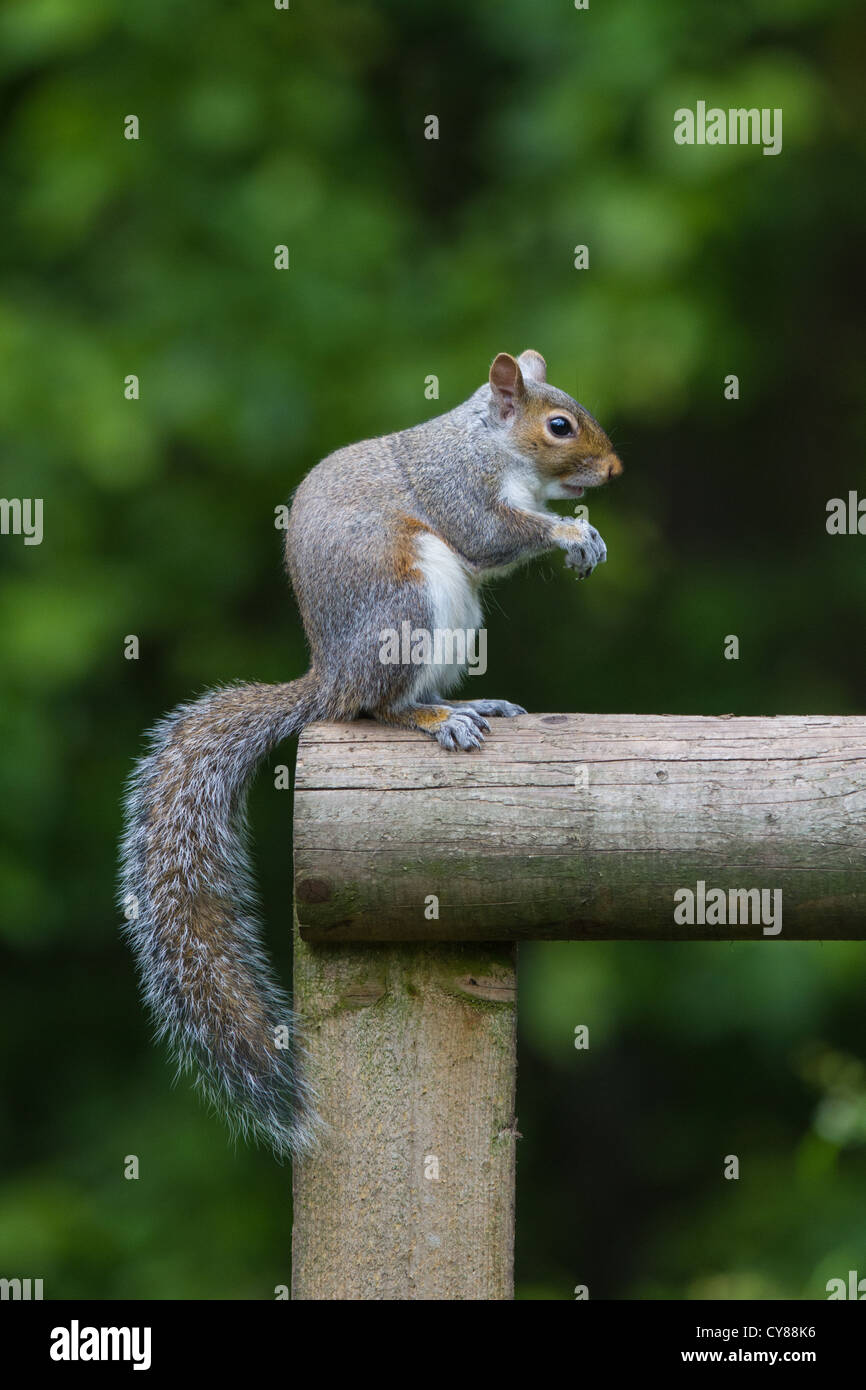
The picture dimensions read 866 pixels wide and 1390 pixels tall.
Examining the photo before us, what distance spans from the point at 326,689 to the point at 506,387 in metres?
0.52

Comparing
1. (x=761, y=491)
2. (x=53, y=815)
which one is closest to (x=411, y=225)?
(x=761, y=491)

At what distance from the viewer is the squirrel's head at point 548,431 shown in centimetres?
229

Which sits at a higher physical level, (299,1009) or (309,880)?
(309,880)

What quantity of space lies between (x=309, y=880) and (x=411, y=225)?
2416 millimetres

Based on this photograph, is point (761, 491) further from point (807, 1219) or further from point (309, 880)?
point (309, 880)

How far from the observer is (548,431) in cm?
229

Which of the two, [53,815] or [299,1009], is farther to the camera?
[53,815]

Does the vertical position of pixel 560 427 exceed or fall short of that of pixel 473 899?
it exceeds it

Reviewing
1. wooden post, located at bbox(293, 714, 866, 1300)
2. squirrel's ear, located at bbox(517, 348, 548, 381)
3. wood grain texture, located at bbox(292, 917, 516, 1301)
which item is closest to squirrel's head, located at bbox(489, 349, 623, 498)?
squirrel's ear, located at bbox(517, 348, 548, 381)

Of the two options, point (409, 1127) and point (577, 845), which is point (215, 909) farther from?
point (577, 845)

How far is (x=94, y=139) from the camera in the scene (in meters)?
3.38

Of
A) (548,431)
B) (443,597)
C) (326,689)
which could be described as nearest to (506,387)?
(548,431)

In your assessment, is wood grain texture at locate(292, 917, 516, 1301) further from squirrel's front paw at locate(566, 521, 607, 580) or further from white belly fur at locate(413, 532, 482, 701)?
squirrel's front paw at locate(566, 521, 607, 580)

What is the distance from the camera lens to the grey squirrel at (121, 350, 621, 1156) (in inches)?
72.7
